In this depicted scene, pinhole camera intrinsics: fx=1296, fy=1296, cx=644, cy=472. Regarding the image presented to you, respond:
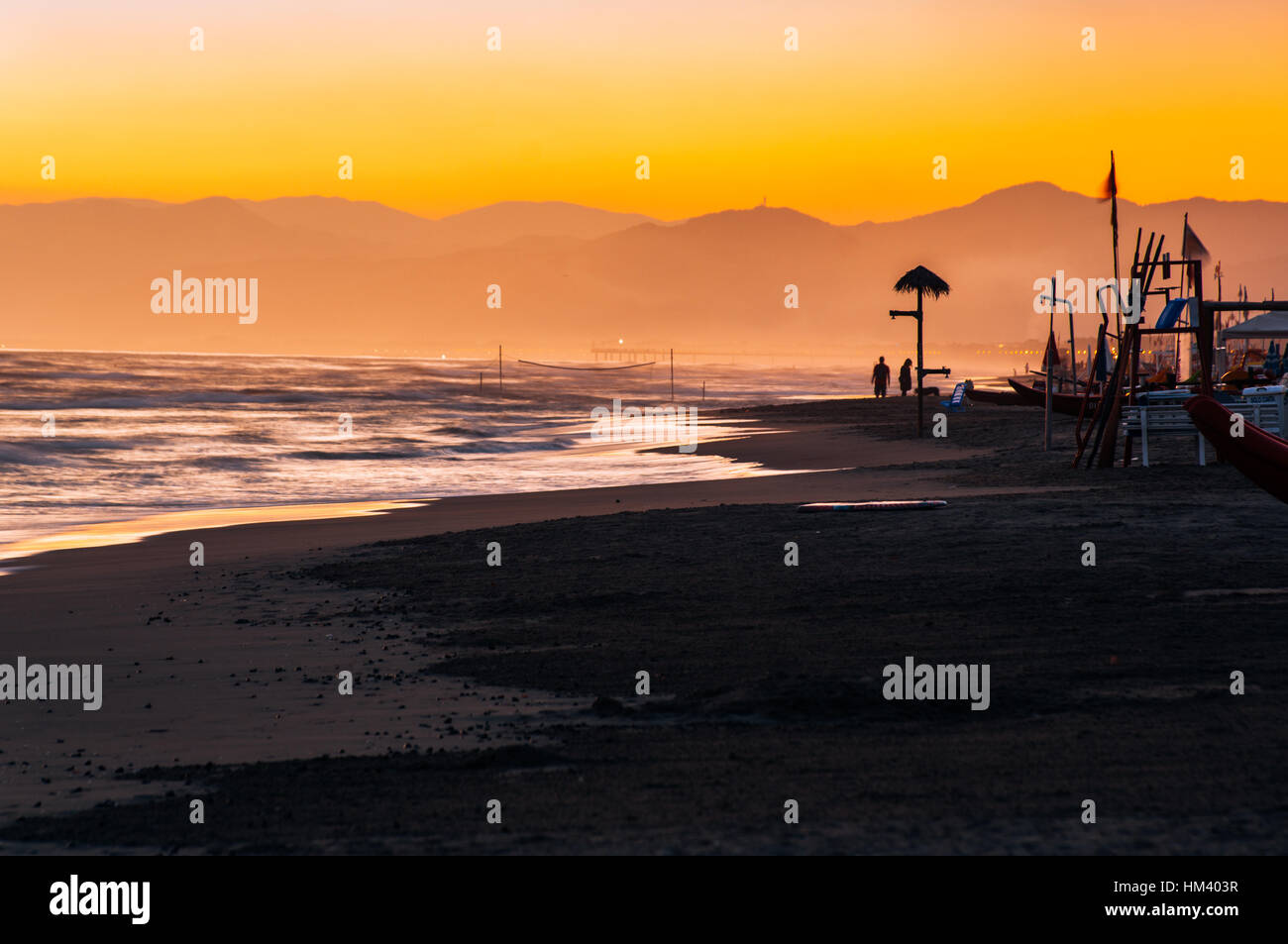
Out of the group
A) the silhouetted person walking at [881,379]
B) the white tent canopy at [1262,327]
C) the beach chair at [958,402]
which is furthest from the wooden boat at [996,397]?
the silhouetted person walking at [881,379]

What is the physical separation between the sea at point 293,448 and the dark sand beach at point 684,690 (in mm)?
6953

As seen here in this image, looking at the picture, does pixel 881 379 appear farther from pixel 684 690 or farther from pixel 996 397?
pixel 684 690

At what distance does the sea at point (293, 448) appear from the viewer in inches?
874

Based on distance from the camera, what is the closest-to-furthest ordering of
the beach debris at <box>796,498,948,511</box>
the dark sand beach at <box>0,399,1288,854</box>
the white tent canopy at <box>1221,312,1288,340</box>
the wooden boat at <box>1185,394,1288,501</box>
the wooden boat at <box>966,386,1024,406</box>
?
1. the dark sand beach at <box>0,399,1288,854</box>
2. the wooden boat at <box>1185,394,1288,501</box>
3. the beach debris at <box>796,498,948,511</box>
4. the white tent canopy at <box>1221,312,1288,340</box>
5. the wooden boat at <box>966,386,1024,406</box>

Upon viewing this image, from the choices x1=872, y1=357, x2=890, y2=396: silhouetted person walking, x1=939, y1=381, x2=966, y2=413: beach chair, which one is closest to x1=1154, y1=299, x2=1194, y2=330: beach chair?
x1=939, y1=381, x2=966, y2=413: beach chair

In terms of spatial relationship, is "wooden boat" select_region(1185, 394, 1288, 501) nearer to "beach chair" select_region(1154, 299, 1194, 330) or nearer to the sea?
"beach chair" select_region(1154, 299, 1194, 330)

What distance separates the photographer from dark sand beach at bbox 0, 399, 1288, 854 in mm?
4719

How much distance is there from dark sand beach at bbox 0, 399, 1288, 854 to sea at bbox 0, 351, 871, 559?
6.95 metres

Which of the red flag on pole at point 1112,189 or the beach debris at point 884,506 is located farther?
the red flag on pole at point 1112,189

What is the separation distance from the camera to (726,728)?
600 cm

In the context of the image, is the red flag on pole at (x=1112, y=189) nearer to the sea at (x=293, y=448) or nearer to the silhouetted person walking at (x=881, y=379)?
the sea at (x=293, y=448)

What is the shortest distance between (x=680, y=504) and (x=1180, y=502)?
20.5ft
